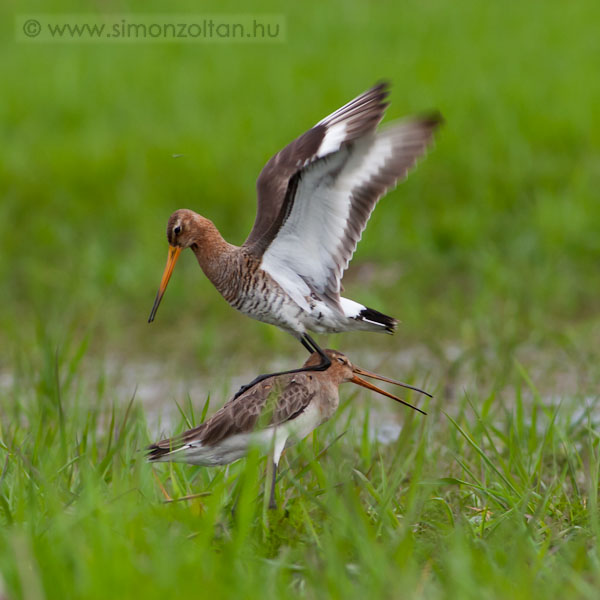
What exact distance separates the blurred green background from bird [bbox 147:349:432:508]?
1631mm

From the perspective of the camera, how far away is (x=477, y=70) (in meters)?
11.3

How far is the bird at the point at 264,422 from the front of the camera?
378 centimetres

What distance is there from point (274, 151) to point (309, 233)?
5357 millimetres

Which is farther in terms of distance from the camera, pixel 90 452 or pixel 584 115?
pixel 584 115

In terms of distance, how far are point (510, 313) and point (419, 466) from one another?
3898 mm

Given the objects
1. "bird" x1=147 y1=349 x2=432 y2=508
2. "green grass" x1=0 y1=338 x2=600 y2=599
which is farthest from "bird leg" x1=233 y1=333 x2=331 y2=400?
"green grass" x1=0 y1=338 x2=600 y2=599

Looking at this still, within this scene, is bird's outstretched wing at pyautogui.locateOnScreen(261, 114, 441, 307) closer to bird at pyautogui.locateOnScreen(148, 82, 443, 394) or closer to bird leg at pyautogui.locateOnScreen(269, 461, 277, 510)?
bird at pyautogui.locateOnScreen(148, 82, 443, 394)

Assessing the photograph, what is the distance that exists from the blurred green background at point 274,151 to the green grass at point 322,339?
3 cm

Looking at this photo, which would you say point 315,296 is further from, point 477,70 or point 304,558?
point 477,70

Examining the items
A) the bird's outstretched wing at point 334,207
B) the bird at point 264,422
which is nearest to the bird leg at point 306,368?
the bird at point 264,422

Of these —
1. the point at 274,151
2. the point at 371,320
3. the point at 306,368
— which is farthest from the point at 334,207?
the point at 274,151

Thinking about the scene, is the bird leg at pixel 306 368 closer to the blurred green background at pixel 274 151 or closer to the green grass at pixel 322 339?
the green grass at pixel 322 339

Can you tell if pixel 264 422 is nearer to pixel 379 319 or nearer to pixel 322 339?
pixel 379 319

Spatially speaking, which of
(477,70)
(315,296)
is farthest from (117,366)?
(477,70)
